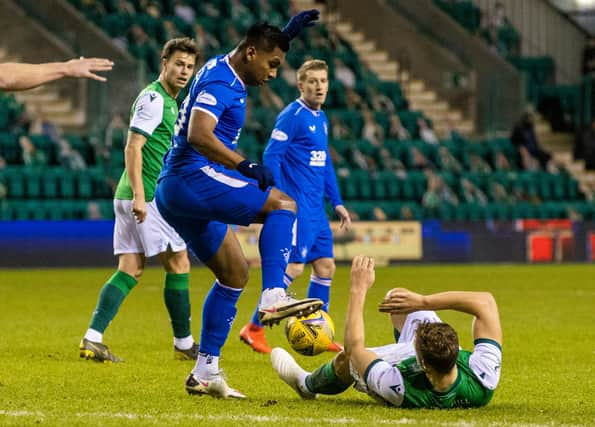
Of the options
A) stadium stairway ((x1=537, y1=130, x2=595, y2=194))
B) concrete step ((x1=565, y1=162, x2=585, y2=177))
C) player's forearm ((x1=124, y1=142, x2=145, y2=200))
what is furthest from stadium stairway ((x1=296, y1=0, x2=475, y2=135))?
player's forearm ((x1=124, y1=142, x2=145, y2=200))

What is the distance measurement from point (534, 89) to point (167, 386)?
22.9 meters

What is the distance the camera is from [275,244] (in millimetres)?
6395

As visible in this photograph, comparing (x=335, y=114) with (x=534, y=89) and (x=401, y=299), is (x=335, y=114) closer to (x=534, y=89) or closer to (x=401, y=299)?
(x=534, y=89)

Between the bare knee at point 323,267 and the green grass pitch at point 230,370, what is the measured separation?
0.66 meters

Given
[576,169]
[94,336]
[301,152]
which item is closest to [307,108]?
[301,152]

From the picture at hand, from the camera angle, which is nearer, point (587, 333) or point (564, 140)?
point (587, 333)

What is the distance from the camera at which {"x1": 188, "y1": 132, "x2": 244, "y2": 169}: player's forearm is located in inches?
245

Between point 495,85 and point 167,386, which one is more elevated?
point 495,85

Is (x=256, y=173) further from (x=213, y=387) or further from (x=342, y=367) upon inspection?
(x=213, y=387)

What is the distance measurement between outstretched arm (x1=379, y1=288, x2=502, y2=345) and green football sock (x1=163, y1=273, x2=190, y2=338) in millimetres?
2923

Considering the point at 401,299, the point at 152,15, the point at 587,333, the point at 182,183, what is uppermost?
the point at 152,15

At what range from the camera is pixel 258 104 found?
23.2 m

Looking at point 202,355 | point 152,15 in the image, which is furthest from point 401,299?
point 152,15

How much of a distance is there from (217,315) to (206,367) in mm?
281
